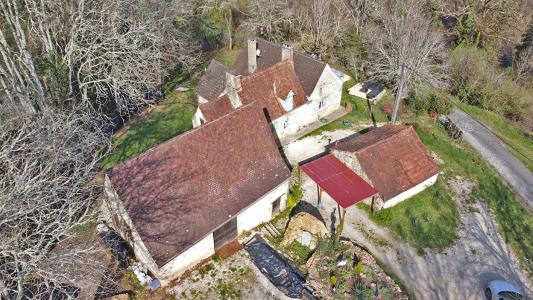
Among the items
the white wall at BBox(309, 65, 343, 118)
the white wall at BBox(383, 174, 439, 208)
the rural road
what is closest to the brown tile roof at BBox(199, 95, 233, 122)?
the white wall at BBox(309, 65, 343, 118)

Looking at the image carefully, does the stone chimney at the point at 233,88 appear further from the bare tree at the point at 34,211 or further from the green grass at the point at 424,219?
the green grass at the point at 424,219

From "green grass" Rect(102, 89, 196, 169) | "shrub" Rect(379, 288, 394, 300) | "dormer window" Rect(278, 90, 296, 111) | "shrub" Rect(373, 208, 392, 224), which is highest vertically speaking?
"dormer window" Rect(278, 90, 296, 111)

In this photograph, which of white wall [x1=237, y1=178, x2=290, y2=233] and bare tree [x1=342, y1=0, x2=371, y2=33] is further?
bare tree [x1=342, y1=0, x2=371, y2=33]

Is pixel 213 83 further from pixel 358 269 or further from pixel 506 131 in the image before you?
pixel 506 131

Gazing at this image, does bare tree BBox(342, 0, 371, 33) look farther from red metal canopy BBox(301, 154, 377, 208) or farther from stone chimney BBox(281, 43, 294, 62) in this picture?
red metal canopy BBox(301, 154, 377, 208)

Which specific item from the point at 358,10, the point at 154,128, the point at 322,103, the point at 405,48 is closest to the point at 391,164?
the point at 322,103

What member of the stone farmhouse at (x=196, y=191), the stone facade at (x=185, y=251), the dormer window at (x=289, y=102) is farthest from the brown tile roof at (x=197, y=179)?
the dormer window at (x=289, y=102)

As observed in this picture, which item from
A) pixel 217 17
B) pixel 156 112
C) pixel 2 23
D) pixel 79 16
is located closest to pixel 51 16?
pixel 79 16

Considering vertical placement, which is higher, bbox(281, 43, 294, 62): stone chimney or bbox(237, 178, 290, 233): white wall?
bbox(281, 43, 294, 62): stone chimney
